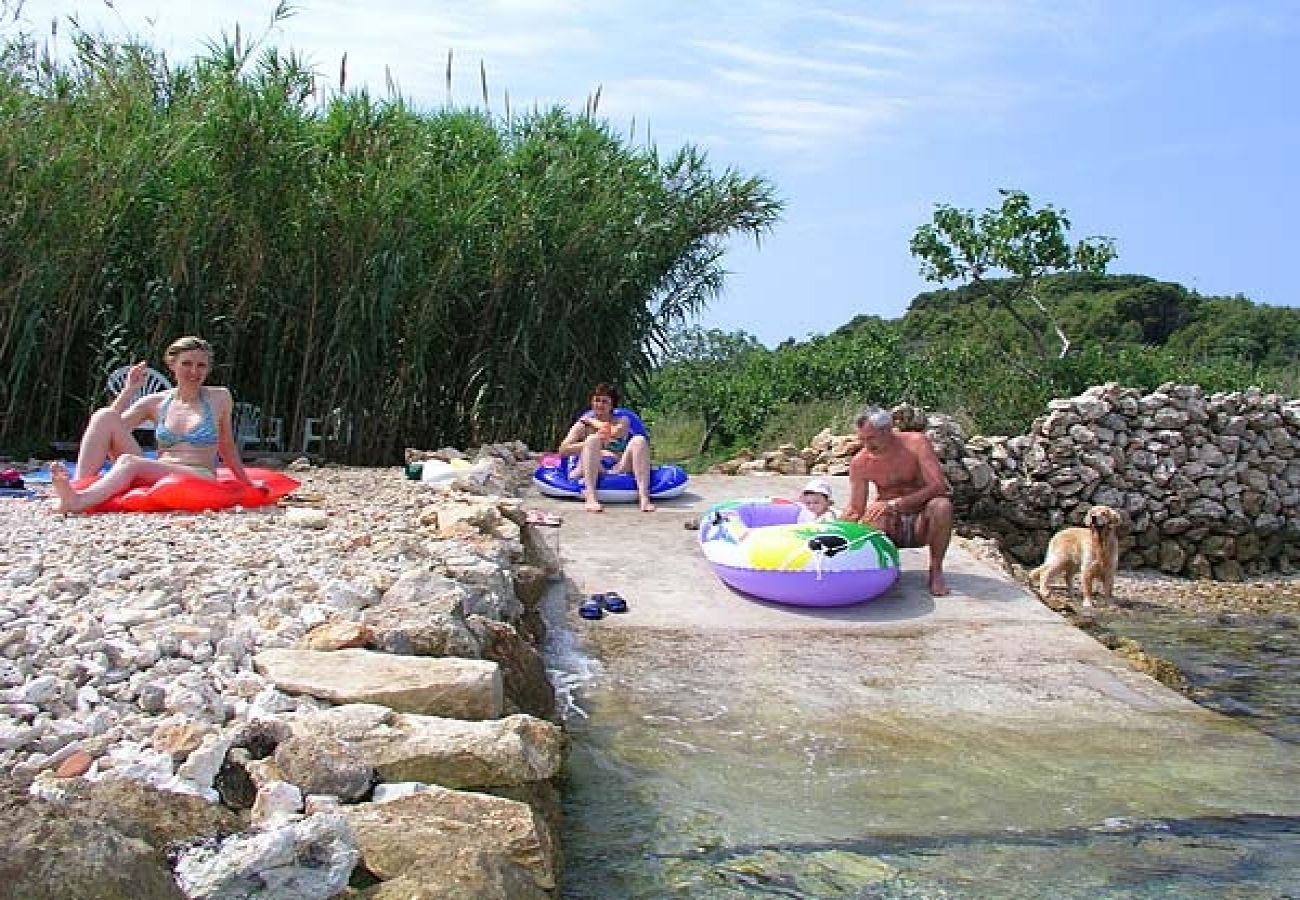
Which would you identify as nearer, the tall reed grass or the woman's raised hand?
the woman's raised hand

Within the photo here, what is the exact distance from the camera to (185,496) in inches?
302

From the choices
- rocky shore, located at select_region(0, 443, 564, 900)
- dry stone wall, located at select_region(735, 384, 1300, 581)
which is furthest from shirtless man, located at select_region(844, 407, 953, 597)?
dry stone wall, located at select_region(735, 384, 1300, 581)

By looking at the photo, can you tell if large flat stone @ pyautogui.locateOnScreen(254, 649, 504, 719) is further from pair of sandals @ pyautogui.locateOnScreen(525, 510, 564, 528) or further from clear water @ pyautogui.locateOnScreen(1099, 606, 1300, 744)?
pair of sandals @ pyautogui.locateOnScreen(525, 510, 564, 528)

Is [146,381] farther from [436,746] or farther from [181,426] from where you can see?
[436,746]

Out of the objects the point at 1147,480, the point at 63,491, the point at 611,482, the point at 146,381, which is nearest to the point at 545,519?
the point at 611,482

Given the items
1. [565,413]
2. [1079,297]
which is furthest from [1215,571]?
[1079,297]

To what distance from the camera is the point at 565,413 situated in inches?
500

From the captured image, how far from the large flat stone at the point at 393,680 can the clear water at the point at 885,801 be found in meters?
0.59

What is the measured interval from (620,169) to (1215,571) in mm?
7037

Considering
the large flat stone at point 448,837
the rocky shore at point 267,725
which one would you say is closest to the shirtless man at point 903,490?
the rocky shore at point 267,725

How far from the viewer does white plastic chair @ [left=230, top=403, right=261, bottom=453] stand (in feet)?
37.0

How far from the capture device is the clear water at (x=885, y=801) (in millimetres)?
4078

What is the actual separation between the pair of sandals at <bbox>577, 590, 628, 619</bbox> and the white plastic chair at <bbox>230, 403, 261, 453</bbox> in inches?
195

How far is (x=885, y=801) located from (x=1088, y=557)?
5538 mm
